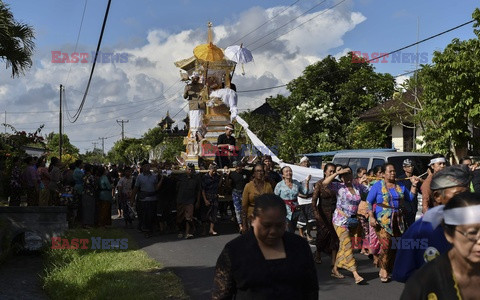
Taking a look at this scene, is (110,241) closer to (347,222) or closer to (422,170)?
(347,222)

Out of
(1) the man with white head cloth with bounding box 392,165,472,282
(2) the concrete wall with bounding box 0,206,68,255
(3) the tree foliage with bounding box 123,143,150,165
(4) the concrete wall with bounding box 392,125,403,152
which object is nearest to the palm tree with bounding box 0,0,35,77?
(2) the concrete wall with bounding box 0,206,68,255

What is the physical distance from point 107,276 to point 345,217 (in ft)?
11.9

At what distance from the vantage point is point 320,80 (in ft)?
103

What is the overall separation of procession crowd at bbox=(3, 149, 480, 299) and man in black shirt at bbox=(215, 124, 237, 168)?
11 cm

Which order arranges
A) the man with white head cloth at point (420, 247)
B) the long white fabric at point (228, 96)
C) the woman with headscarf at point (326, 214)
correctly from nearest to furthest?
the man with white head cloth at point (420, 247), the woman with headscarf at point (326, 214), the long white fabric at point (228, 96)

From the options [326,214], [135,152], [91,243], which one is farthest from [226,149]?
[135,152]

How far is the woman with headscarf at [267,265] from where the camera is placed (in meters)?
3.37

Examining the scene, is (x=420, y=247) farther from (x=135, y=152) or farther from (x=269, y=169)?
(x=135, y=152)

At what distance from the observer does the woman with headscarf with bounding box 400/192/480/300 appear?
245cm

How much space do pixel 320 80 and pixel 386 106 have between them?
19.2ft

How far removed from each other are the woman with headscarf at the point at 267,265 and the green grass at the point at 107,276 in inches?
150

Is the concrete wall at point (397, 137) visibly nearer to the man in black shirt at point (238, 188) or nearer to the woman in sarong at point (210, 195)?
the woman in sarong at point (210, 195)

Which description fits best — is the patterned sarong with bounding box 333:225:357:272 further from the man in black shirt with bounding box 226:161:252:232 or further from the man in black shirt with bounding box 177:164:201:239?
the man in black shirt with bounding box 177:164:201:239

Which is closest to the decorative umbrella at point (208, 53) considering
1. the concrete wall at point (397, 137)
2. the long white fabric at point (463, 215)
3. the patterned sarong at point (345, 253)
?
the patterned sarong at point (345, 253)
